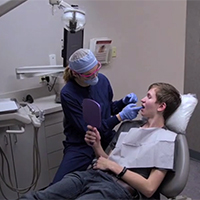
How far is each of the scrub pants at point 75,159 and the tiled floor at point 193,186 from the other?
2.93 feet

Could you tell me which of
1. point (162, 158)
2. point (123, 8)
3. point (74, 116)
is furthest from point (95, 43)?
point (162, 158)

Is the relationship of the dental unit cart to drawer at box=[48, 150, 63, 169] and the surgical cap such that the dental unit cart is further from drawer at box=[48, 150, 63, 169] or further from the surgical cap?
the surgical cap

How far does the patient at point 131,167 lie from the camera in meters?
1.31

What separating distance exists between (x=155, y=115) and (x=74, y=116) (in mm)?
500

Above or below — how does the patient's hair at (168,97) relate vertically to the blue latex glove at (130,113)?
above

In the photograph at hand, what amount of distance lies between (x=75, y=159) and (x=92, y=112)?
1.29 ft

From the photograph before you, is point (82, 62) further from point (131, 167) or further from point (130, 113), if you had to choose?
point (131, 167)

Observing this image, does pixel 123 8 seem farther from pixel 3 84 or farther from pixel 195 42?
pixel 3 84

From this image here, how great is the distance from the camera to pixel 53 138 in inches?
85.0

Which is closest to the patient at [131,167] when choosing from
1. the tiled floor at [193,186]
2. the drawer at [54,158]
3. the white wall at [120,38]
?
the drawer at [54,158]

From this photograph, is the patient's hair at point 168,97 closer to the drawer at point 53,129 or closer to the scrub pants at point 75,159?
the scrub pants at point 75,159

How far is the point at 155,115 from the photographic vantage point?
1.54 meters

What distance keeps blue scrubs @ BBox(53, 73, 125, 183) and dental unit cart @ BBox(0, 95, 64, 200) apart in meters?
0.28

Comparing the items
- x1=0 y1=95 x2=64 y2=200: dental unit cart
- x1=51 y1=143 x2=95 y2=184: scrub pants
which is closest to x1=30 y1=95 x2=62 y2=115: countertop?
x1=0 y1=95 x2=64 y2=200: dental unit cart
